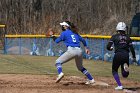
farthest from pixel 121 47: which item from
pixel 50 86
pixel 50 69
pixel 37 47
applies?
pixel 37 47

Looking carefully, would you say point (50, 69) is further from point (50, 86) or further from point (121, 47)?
point (121, 47)

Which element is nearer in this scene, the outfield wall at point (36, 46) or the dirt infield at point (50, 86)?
the dirt infield at point (50, 86)

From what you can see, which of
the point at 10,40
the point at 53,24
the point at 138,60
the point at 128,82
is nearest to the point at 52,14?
the point at 53,24

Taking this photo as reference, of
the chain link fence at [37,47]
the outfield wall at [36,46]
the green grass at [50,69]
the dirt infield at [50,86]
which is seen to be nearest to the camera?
the dirt infield at [50,86]

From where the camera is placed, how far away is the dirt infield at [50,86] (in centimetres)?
1034

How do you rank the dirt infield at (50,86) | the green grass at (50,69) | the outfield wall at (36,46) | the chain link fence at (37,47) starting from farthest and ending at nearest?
the chain link fence at (37,47) → the outfield wall at (36,46) → the green grass at (50,69) → the dirt infield at (50,86)

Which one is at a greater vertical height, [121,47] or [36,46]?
[121,47]

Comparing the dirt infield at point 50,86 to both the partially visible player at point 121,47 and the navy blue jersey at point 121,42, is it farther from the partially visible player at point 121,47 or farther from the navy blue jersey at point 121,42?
the navy blue jersey at point 121,42

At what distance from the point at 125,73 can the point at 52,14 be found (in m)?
34.2

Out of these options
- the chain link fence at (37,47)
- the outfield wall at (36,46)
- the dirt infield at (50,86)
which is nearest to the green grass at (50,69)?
the dirt infield at (50,86)

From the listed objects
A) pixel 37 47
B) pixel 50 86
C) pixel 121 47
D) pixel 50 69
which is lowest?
pixel 37 47

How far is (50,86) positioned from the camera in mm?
11062

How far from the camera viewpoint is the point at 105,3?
151 feet

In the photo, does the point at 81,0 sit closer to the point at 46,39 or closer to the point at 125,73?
the point at 46,39
